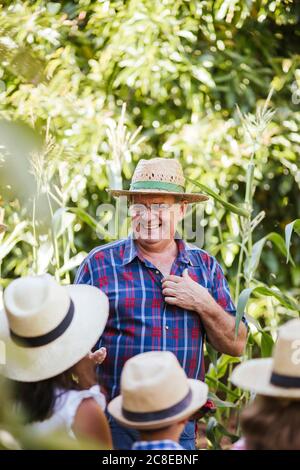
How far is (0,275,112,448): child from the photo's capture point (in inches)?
58.2

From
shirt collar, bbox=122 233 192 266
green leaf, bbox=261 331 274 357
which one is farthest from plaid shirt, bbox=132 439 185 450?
green leaf, bbox=261 331 274 357

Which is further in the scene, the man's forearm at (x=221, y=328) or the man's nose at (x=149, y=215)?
the man's nose at (x=149, y=215)

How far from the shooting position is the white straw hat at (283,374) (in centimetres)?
125

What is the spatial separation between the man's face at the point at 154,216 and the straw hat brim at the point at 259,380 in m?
0.76

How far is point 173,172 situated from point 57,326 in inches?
30.9

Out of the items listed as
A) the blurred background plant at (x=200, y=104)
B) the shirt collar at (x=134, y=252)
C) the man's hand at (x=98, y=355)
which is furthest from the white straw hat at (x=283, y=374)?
the blurred background plant at (x=200, y=104)

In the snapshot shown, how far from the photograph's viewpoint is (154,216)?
7.03ft

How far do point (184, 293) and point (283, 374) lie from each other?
2.50 ft

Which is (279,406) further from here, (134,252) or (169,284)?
(134,252)

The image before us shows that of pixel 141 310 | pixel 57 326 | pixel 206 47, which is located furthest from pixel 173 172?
pixel 206 47

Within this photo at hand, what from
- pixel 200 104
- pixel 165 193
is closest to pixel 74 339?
pixel 165 193

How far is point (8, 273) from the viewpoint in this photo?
3.85m

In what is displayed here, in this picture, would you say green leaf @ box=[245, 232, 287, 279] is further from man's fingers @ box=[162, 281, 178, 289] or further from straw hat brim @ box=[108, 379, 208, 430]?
straw hat brim @ box=[108, 379, 208, 430]

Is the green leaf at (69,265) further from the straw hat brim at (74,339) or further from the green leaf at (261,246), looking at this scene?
the straw hat brim at (74,339)
